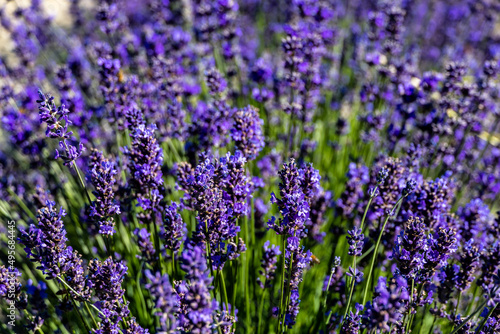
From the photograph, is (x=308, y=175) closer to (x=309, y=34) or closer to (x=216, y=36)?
(x=309, y=34)

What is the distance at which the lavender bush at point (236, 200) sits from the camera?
80.4 inches

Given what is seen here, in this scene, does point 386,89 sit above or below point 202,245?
above

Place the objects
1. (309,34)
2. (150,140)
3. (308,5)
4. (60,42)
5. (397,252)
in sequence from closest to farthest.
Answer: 1. (397,252)
2. (150,140)
3. (309,34)
4. (308,5)
5. (60,42)

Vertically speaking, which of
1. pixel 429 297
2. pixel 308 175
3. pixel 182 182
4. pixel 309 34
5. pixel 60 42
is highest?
pixel 60 42

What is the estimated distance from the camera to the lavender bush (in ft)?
6.70

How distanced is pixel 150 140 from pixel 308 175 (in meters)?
0.99

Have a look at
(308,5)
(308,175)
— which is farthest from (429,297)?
(308,5)

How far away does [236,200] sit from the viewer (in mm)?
2139

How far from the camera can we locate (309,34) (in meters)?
3.89

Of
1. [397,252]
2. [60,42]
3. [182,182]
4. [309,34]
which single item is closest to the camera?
[397,252]

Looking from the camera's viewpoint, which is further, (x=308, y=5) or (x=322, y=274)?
(x=308, y=5)

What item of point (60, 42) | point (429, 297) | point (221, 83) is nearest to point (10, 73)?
point (60, 42)

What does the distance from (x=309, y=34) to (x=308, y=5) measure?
0.64 meters

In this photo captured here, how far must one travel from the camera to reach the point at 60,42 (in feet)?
21.8
